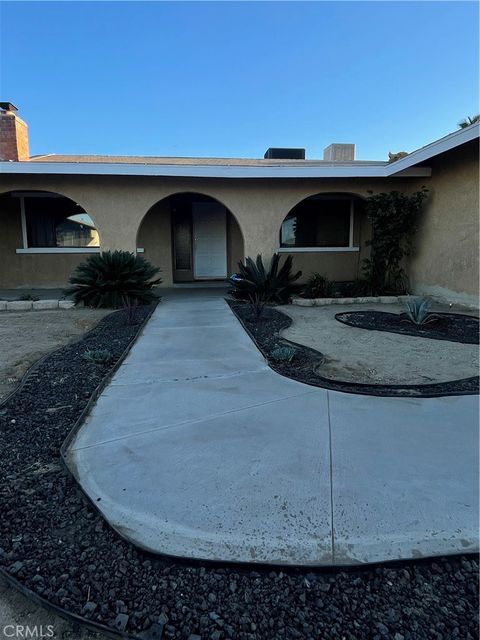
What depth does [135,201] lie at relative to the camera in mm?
10766

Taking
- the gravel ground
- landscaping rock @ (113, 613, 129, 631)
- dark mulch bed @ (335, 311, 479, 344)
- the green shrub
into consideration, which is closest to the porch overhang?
the green shrub

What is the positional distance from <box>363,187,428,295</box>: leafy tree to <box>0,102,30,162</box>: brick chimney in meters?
9.79

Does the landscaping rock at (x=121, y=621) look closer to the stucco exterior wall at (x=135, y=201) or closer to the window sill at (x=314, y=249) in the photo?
the stucco exterior wall at (x=135, y=201)

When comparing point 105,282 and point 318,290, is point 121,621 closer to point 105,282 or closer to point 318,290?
point 105,282

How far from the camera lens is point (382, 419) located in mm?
3359

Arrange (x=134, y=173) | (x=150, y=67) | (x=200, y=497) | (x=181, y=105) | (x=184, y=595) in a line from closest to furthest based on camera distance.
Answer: (x=184, y=595), (x=200, y=497), (x=134, y=173), (x=150, y=67), (x=181, y=105)

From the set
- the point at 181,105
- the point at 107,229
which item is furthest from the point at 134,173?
the point at 181,105

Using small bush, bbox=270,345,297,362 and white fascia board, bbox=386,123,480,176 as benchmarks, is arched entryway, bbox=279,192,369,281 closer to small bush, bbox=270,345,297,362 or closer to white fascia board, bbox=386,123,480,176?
white fascia board, bbox=386,123,480,176

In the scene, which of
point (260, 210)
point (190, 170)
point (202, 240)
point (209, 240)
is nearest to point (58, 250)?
point (202, 240)

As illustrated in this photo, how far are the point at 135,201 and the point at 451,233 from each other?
7618 mm

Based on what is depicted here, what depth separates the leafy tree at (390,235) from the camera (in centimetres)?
1053

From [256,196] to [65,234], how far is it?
5.98m

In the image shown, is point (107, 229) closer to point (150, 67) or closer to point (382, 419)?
point (150, 67)

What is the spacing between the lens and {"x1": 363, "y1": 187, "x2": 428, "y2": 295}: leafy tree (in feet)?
34.6
